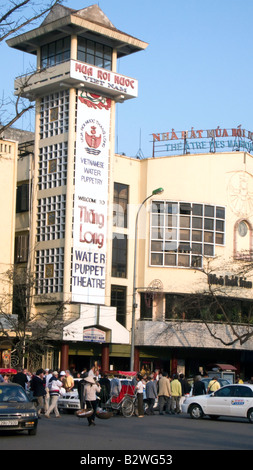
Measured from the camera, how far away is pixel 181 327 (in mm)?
53875

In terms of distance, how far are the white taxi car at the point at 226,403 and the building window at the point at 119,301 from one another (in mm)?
24417

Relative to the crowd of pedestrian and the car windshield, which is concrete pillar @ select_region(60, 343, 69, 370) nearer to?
the crowd of pedestrian

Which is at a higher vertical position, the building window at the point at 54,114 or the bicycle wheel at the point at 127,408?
the building window at the point at 54,114

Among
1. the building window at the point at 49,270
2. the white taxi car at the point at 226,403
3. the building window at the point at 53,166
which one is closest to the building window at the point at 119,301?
the building window at the point at 49,270

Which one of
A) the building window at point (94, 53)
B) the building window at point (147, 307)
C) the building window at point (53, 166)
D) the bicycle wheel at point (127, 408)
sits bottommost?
the bicycle wheel at point (127, 408)

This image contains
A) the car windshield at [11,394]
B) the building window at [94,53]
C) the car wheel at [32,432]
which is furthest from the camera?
the building window at [94,53]

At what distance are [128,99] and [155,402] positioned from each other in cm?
2444

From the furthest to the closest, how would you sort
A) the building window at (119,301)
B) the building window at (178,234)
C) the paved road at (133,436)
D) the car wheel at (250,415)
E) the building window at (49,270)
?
the building window at (178,234), the building window at (119,301), the building window at (49,270), the car wheel at (250,415), the paved road at (133,436)

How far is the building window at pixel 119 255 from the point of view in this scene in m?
53.6

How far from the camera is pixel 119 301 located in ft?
176

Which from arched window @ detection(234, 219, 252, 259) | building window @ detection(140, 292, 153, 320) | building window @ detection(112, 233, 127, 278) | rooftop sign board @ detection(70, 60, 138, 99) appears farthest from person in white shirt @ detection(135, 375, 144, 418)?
arched window @ detection(234, 219, 252, 259)

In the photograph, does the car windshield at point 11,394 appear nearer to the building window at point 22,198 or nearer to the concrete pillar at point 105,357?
the concrete pillar at point 105,357

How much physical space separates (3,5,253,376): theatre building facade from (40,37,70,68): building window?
0.26 feet

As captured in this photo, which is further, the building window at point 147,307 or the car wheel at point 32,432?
the building window at point 147,307
